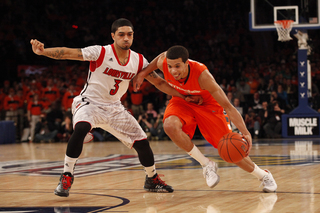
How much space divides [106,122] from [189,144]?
3.22 ft

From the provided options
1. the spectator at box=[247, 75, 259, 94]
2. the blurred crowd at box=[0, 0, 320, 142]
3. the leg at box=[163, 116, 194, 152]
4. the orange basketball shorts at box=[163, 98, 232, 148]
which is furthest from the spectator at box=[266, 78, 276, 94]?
the leg at box=[163, 116, 194, 152]

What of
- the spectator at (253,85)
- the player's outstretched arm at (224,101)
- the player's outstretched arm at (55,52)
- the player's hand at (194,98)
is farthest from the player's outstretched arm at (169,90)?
the spectator at (253,85)

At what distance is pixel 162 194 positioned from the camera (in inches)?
193

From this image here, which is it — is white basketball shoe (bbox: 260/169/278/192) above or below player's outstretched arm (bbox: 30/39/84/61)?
below

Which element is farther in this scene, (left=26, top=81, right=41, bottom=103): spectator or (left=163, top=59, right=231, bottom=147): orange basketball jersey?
(left=26, top=81, right=41, bottom=103): spectator

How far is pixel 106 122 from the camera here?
4.93 meters

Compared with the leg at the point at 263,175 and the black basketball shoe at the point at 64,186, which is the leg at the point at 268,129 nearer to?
the leg at the point at 263,175

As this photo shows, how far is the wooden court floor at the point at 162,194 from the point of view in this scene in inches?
160

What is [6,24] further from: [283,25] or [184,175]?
[184,175]

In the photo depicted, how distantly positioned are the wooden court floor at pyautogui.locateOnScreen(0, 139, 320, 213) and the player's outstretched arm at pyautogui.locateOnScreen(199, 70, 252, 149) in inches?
27.3

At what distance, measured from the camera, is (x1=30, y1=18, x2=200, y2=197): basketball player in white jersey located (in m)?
4.70

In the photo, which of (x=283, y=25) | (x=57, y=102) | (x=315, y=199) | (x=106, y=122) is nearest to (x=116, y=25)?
(x=106, y=122)

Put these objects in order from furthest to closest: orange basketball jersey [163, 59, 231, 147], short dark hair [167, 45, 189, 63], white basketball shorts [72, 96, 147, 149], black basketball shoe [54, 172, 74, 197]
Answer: orange basketball jersey [163, 59, 231, 147]
white basketball shorts [72, 96, 147, 149]
short dark hair [167, 45, 189, 63]
black basketball shoe [54, 172, 74, 197]

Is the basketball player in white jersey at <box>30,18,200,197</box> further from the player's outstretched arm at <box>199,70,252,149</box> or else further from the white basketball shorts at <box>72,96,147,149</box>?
the player's outstretched arm at <box>199,70,252,149</box>
